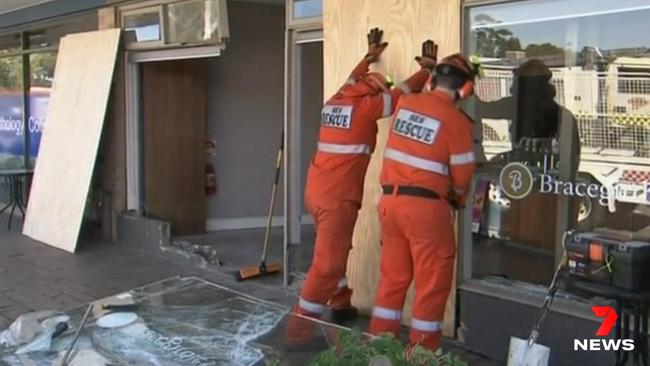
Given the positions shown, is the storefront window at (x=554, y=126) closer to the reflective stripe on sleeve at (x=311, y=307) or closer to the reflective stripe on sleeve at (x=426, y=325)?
the reflective stripe on sleeve at (x=426, y=325)

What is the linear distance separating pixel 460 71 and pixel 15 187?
26.4 ft

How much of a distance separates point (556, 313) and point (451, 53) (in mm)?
1775

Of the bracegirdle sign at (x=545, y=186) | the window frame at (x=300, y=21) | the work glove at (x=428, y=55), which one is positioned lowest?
the bracegirdle sign at (x=545, y=186)

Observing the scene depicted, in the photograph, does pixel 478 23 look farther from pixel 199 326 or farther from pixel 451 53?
pixel 199 326

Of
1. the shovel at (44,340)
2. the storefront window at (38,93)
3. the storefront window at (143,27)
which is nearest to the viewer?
the shovel at (44,340)

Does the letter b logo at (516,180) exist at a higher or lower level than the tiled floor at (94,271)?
higher

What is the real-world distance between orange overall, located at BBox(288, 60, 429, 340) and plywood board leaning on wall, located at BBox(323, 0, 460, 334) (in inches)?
14.1

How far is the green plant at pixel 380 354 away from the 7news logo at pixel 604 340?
1.51m

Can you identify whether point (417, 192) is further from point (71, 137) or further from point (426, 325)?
point (71, 137)

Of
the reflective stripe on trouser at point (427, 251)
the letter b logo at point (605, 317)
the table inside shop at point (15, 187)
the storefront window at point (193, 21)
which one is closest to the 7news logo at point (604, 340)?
the letter b logo at point (605, 317)

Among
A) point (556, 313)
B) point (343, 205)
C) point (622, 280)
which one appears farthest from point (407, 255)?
point (622, 280)

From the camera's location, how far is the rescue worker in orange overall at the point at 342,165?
4922mm

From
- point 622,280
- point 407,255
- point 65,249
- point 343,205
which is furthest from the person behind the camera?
point 65,249

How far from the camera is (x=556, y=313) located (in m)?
4.55
